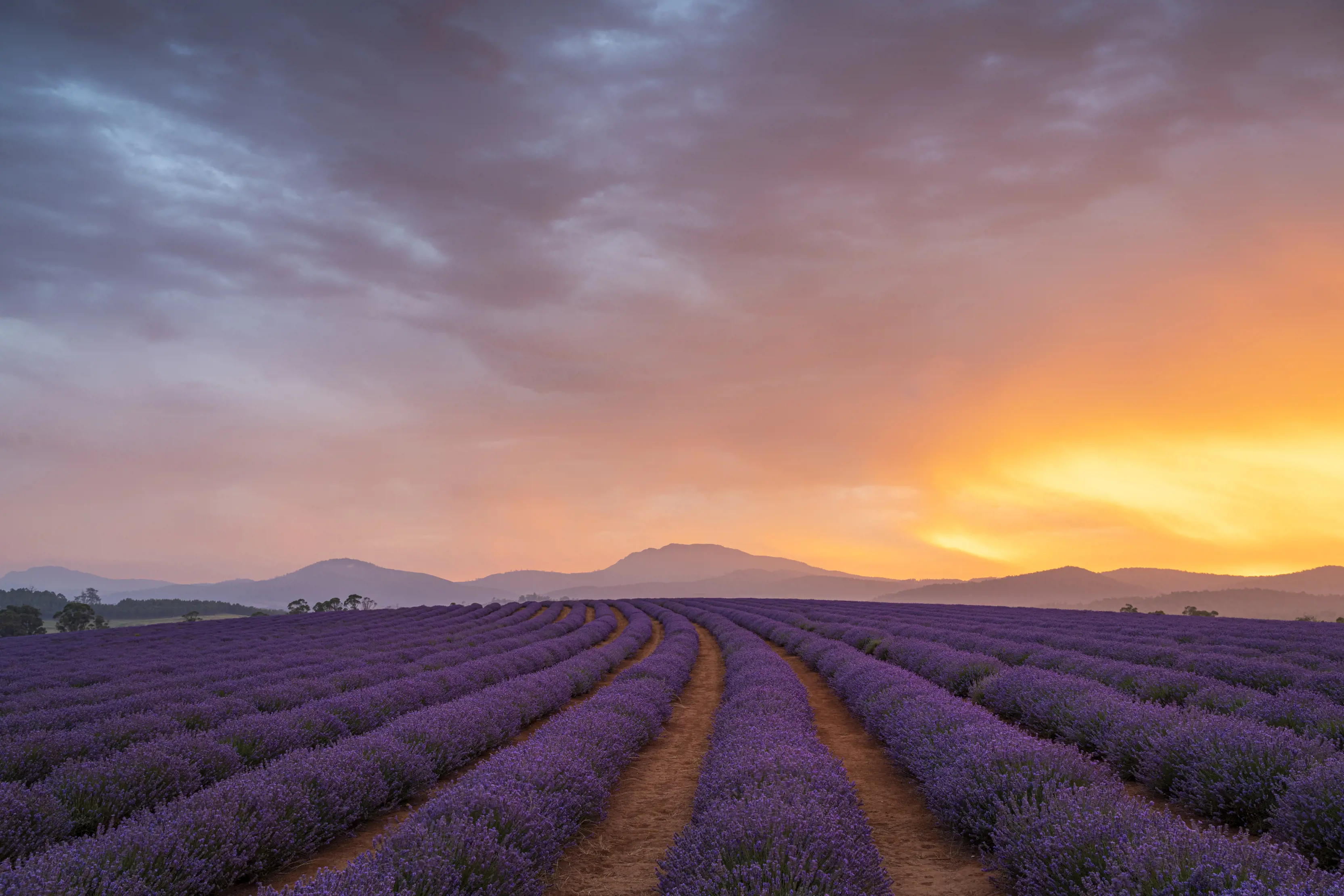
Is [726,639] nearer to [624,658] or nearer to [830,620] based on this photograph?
[624,658]

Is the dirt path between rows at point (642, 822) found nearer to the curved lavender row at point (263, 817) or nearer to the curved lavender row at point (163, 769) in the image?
the curved lavender row at point (263, 817)

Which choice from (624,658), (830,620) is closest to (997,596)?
(830,620)

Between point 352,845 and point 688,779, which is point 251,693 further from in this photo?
point 688,779

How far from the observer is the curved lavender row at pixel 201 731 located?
6.24 metres

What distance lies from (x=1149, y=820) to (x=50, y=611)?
100756 millimetres

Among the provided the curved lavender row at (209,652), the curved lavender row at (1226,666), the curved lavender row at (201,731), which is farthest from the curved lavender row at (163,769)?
the curved lavender row at (1226,666)

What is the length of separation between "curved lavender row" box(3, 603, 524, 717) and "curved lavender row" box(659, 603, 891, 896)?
9407 millimetres

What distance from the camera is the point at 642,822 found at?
561 centimetres

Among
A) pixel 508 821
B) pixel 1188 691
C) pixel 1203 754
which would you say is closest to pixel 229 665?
pixel 508 821

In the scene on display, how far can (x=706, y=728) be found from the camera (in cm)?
885

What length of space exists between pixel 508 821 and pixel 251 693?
7.16 meters

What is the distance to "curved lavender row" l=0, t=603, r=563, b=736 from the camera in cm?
797

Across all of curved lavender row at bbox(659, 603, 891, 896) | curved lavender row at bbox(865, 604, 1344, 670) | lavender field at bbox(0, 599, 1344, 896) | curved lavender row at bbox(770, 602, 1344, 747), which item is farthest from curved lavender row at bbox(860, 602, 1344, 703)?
curved lavender row at bbox(659, 603, 891, 896)

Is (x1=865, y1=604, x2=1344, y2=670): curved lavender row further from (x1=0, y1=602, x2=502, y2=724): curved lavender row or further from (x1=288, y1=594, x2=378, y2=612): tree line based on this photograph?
(x1=288, y1=594, x2=378, y2=612): tree line
